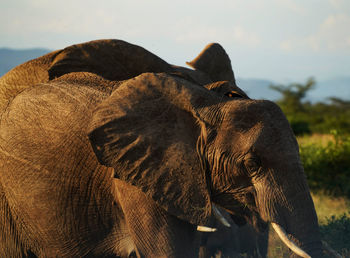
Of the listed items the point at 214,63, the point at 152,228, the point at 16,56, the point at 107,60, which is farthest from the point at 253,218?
the point at 16,56

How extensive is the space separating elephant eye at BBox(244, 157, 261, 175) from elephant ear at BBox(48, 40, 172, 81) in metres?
1.35

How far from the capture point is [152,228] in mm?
2961

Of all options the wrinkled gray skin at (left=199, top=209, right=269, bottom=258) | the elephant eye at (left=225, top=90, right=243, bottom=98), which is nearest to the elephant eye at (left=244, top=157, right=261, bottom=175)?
the elephant eye at (left=225, top=90, right=243, bottom=98)

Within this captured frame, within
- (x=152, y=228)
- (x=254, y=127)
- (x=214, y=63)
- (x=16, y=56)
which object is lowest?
(x=16, y=56)

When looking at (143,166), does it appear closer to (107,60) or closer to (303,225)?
(303,225)

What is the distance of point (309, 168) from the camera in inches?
373

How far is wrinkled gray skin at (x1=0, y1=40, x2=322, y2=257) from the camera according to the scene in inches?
111

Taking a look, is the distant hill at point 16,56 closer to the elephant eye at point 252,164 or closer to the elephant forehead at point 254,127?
the elephant forehead at point 254,127

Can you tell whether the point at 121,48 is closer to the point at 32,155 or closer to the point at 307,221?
the point at 32,155

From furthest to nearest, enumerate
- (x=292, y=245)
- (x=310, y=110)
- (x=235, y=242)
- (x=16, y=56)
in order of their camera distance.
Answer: (x=16, y=56)
(x=310, y=110)
(x=235, y=242)
(x=292, y=245)

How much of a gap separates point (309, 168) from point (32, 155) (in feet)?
22.6

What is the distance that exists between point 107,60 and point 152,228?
1.48 metres

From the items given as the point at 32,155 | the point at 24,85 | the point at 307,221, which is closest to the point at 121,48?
the point at 24,85

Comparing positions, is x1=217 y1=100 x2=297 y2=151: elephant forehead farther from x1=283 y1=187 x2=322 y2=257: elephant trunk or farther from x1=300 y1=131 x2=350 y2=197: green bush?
x1=300 y1=131 x2=350 y2=197: green bush
